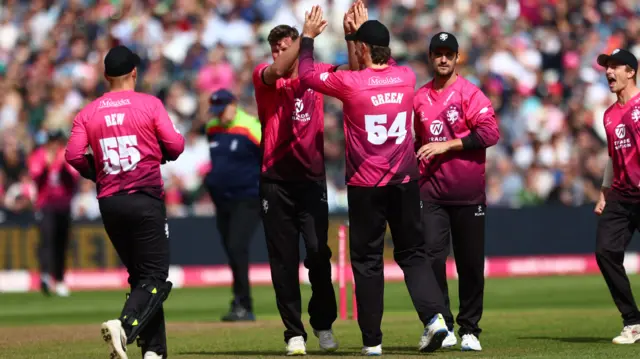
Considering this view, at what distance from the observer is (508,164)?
84.6 feet

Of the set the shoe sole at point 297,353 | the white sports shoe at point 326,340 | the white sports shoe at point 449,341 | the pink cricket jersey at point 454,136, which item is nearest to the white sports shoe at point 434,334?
A: the white sports shoe at point 449,341

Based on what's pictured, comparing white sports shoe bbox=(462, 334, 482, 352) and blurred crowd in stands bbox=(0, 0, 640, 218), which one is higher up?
blurred crowd in stands bbox=(0, 0, 640, 218)

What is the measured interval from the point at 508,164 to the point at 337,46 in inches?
176

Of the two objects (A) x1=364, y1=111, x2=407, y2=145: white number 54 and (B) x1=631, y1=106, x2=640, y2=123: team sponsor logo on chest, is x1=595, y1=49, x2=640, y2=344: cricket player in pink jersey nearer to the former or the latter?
(B) x1=631, y1=106, x2=640, y2=123: team sponsor logo on chest

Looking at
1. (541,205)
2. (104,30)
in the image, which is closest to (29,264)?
(104,30)

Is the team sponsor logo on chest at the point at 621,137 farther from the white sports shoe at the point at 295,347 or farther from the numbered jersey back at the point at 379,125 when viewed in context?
the white sports shoe at the point at 295,347

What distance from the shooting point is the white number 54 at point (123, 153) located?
1037 cm

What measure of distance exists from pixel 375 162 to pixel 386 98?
1.73 feet

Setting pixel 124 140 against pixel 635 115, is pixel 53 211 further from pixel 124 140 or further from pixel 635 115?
pixel 635 115

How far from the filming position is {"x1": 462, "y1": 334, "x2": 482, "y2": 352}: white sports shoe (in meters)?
11.5

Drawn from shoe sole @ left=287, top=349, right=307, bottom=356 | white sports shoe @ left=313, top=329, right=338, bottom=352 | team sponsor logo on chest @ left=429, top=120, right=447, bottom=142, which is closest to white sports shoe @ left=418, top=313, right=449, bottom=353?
shoe sole @ left=287, top=349, right=307, bottom=356

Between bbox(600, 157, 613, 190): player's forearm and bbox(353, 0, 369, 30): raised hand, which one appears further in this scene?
bbox(600, 157, 613, 190): player's forearm

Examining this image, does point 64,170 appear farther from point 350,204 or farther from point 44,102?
point 350,204

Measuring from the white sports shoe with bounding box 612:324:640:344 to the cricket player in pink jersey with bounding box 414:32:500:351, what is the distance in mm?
1373
